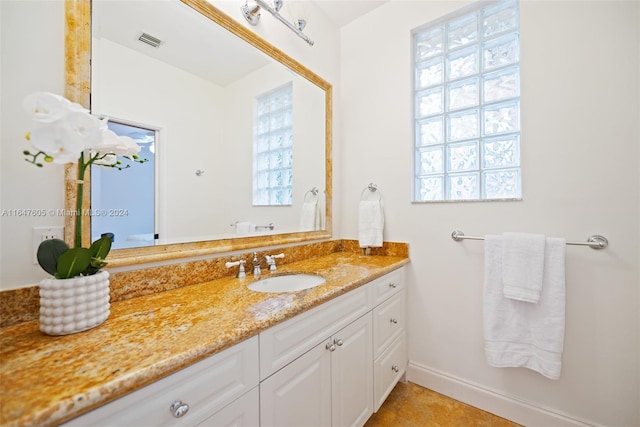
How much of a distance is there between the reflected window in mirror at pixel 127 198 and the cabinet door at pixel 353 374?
2.85 ft

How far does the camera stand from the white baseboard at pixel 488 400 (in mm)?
1323

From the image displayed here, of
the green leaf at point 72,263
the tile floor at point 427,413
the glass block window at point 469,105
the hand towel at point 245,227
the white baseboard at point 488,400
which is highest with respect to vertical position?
the glass block window at point 469,105

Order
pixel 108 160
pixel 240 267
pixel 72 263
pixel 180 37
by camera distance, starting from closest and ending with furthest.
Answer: pixel 72 263 < pixel 108 160 < pixel 180 37 < pixel 240 267

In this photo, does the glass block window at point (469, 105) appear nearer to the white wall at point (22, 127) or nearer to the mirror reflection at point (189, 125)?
the mirror reflection at point (189, 125)

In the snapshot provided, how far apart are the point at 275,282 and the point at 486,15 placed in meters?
1.96

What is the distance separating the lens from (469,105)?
158cm

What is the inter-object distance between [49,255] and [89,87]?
559 millimetres

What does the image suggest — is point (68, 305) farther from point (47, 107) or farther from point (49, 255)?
point (47, 107)

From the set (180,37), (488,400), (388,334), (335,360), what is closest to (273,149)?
(180,37)

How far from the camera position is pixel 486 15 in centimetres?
154

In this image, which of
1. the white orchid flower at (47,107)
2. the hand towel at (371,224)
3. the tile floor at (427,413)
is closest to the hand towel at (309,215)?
the hand towel at (371,224)

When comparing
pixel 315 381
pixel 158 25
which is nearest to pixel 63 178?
pixel 158 25

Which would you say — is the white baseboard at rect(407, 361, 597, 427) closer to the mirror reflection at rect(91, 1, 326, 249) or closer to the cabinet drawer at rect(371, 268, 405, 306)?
the cabinet drawer at rect(371, 268, 405, 306)

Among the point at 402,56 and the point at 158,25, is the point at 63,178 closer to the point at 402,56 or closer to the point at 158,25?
the point at 158,25
